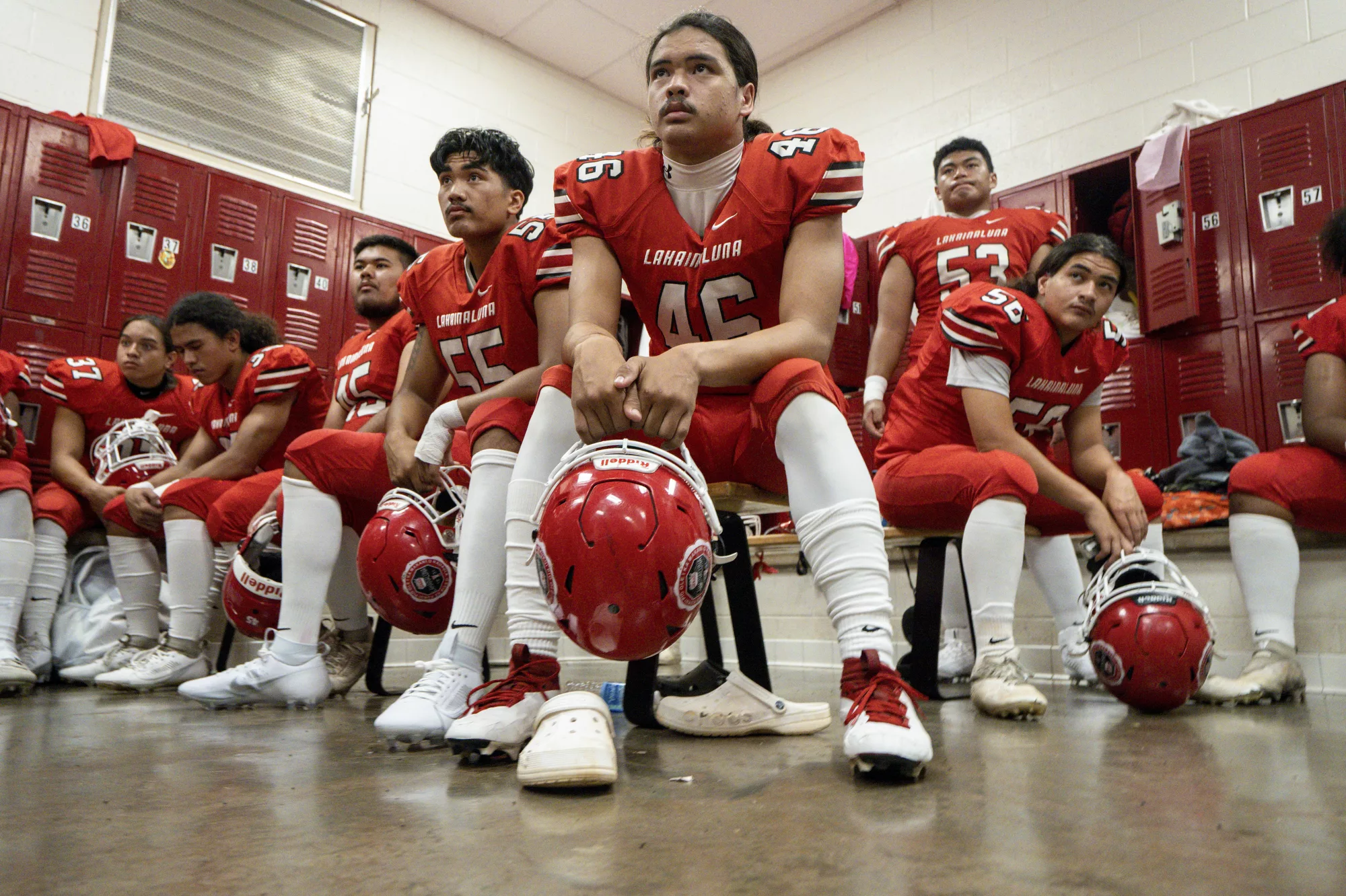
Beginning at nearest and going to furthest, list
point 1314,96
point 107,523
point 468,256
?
point 468,256
point 107,523
point 1314,96

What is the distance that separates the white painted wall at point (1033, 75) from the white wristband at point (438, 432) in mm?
4399

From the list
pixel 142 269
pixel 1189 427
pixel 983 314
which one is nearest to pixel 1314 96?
pixel 1189 427

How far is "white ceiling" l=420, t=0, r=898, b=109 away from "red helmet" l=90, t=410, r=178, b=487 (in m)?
3.94

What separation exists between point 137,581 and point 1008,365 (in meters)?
2.88

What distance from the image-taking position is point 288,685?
2100 millimetres

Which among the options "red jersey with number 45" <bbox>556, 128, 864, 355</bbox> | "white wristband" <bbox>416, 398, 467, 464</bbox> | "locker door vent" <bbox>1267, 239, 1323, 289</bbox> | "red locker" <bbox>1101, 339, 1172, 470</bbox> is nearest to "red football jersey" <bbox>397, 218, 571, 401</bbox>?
"white wristband" <bbox>416, 398, 467, 464</bbox>

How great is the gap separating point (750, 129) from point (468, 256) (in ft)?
2.47

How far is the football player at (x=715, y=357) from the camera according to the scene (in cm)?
119

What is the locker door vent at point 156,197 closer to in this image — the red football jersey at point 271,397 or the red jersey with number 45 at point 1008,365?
the red football jersey at point 271,397

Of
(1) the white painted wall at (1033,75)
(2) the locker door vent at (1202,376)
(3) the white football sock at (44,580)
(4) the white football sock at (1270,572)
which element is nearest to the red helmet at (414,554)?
(3) the white football sock at (44,580)

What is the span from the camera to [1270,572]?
2307 millimetres

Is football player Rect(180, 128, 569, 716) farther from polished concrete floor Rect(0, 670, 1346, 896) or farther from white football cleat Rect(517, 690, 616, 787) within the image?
white football cleat Rect(517, 690, 616, 787)

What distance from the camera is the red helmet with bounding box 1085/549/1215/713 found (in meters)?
1.79

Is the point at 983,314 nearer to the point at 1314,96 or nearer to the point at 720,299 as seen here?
the point at 720,299
